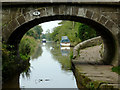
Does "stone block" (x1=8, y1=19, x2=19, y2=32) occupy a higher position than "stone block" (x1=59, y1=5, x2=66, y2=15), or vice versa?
"stone block" (x1=59, y1=5, x2=66, y2=15)

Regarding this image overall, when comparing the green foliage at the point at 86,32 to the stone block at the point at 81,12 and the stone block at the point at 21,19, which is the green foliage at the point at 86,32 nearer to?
the stone block at the point at 81,12

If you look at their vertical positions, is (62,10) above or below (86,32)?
above

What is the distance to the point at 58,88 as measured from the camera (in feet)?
17.8

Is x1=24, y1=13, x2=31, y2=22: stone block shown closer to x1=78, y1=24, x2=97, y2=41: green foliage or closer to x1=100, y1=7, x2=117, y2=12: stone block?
x1=100, y1=7, x2=117, y2=12: stone block

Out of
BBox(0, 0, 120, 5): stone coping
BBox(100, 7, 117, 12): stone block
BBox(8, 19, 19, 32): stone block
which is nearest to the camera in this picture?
BBox(0, 0, 120, 5): stone coping

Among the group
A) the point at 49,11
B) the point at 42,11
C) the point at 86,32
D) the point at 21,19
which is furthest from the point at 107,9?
the point at 86,32

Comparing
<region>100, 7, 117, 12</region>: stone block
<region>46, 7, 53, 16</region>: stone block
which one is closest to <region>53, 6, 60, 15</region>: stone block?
<region>46, 7, 53, 16</region>: stone block

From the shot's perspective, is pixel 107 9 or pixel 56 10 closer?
pixel 56 10

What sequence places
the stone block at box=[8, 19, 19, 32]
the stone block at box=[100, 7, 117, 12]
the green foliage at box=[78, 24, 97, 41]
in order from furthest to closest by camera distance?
the green foliage at box=[78, 24, 97, 41] → the stone block at box=[100, 7, 117, 12] → the stone block at box=[8, 19, 19, 32]

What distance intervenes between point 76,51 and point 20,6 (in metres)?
4.96

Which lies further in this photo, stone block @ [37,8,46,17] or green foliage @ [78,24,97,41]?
green foliage @ [78,24,97,41]

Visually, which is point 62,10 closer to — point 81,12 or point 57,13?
point 57,13

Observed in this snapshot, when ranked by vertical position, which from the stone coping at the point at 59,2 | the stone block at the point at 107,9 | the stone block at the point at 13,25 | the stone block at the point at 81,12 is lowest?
the stone block at the point at 13,25

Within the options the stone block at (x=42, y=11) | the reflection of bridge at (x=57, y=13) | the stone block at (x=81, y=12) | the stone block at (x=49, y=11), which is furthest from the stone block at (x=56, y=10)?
the stone block at (x=81, y=12)
